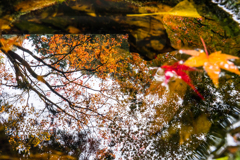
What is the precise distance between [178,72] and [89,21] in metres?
1.06

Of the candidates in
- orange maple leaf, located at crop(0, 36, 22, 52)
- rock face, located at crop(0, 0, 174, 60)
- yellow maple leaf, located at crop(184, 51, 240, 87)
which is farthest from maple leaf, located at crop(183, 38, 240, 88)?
orange maple leaf, located at crop(0, 36, 22, 52)

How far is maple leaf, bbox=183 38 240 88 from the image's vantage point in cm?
120

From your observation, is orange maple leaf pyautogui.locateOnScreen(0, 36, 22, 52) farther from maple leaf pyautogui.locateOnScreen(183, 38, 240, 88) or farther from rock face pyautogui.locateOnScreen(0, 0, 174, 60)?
maple leaf pyautogui.locateOnScreen(183, 38, 240, 88)

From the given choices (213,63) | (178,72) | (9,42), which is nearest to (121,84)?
(178,72)

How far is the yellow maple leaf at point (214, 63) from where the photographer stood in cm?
120

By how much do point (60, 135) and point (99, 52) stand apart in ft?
3.05

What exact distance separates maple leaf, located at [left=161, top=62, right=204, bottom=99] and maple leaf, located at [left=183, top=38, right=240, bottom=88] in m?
0.05

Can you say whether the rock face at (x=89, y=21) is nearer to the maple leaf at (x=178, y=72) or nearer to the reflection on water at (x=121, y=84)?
the reflection on water at (x=121, y=84)

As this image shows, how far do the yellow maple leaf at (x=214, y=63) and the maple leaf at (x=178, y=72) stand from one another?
0.19 ft

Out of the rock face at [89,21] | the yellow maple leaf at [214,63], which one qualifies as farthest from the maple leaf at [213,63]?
the rock face at [89,21]

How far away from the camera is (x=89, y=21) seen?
129 cm

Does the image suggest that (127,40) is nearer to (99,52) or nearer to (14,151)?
(99,52)

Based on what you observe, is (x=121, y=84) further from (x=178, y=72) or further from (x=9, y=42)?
(x=9, y=42)

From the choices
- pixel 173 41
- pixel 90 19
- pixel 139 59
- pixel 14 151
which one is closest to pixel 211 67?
pixel 173 41
